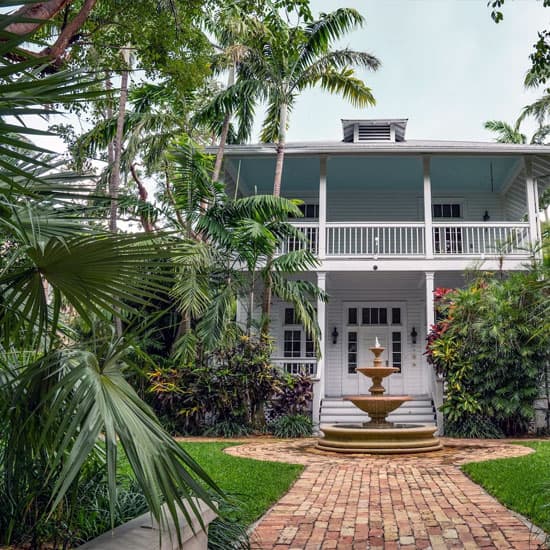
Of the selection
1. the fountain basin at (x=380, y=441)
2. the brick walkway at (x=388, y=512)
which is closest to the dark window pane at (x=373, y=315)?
the fountain basin at (x=380, y=441)

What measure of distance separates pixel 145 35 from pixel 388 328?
11138 mm

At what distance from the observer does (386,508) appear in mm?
5688

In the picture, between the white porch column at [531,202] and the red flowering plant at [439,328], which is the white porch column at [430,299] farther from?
the white porch column at [531,202]

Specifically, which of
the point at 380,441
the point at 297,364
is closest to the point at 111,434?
the point at 380,441

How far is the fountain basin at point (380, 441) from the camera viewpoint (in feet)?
32.8

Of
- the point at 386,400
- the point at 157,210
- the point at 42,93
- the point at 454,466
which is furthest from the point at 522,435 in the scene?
the point at 42,93

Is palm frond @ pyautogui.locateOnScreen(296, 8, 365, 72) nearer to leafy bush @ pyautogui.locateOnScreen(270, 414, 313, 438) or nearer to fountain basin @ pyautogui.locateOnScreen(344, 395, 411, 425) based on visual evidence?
fountain basin @ pyautogui.locateOnScreen(344, 395, 411, 425)

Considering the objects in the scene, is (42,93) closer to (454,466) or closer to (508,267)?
(454,466)

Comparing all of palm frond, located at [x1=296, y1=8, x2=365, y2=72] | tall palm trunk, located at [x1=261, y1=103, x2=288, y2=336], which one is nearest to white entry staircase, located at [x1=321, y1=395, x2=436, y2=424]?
tall palm trunk, located at [x1=261, y1=103, x2=288, y2=336]

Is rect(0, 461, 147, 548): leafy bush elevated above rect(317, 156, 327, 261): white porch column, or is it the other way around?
rect(317, 156, 327, 261): white porch column

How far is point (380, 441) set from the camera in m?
10.3

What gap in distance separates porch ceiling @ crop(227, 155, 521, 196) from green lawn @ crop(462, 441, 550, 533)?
8.16 meters

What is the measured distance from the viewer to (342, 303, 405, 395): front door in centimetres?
1645

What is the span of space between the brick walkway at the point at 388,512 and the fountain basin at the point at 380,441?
1.05m
